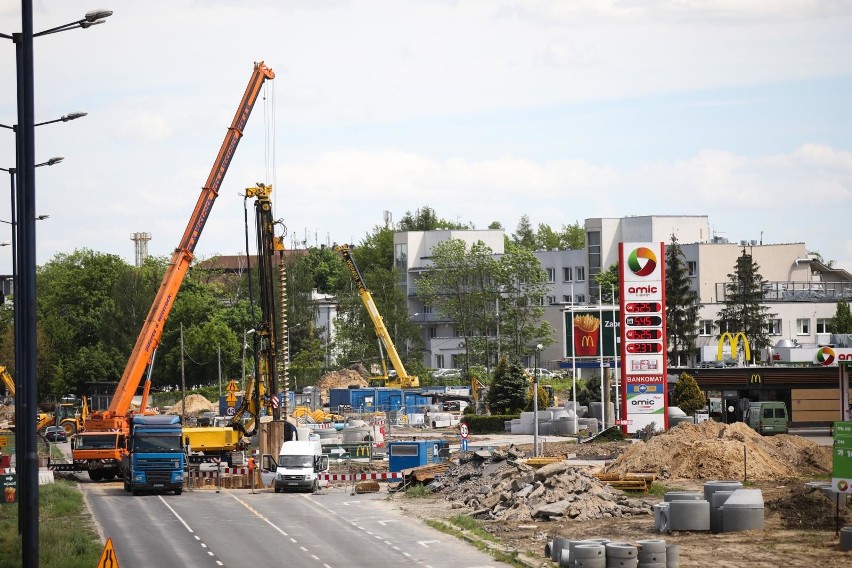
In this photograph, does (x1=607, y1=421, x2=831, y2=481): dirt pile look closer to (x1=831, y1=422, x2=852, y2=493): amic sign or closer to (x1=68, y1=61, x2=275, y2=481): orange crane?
(x1=831, y1=422, x2=852, y2=493): amic sign

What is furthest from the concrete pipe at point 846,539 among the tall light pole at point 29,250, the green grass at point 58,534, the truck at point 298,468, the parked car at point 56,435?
the parked car at point 56,435

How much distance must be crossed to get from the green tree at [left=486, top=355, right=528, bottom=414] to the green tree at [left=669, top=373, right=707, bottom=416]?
492 inches

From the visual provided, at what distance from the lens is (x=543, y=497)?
4350 centimetres

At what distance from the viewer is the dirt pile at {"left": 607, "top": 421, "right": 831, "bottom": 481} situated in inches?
2137

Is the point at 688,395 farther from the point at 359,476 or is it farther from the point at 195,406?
the point at 195,406

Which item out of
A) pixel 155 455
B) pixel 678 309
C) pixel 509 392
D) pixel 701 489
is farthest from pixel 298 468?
pixel 678 309

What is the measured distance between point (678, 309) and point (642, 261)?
5488cm

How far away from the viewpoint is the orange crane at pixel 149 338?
5931 centimetres

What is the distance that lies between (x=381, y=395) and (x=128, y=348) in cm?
4095

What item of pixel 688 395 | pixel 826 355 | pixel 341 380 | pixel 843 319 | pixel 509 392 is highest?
pixel 843 319

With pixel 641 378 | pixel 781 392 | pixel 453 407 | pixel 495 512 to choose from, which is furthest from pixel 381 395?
pixel 495 512

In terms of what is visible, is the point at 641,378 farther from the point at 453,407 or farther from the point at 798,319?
the point at 798,319

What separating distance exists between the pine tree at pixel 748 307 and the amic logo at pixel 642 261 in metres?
55.7

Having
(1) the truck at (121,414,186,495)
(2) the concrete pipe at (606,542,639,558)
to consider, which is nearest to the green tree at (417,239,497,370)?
(1) the truck at (121,414,186,495)
